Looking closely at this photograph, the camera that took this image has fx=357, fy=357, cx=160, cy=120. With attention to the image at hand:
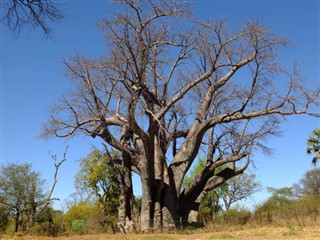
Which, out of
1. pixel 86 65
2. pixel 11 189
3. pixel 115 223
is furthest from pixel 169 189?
pixel 11 189

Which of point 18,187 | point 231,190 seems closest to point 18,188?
point 18,187

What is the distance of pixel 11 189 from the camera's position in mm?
26516

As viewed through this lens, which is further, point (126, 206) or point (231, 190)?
point (231, 190)

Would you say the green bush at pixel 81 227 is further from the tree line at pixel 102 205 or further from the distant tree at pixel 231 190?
the distant tree at pixel 231 190

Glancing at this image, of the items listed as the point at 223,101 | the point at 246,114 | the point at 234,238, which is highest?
the point at 223,101

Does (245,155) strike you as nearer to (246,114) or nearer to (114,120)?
(246,114)

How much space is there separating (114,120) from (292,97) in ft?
27.6

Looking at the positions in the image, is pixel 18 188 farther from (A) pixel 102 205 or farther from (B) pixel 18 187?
(A) pixel 102 205

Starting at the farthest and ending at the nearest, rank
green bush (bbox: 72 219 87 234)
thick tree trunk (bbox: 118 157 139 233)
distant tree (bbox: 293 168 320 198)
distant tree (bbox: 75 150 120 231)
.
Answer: distant tree (bbox: 293 168 320 198), distant tree (bbox: 75 150 120 231), thick tree trunk (bbox: 118 157 139 233), green bush (bbox: 72 219 87 234)

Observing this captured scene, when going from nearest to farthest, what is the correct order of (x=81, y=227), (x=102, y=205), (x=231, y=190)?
(x=81, y=227), (x=102, y=205), (x=231, y=190)

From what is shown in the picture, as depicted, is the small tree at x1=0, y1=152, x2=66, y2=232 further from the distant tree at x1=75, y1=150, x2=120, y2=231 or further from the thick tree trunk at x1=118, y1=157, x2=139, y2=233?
the thick tree trunk at x1=118, y1=157, x2=139, y2=233

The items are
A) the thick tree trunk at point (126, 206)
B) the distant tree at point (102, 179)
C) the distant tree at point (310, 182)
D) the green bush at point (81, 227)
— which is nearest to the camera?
the green bush at point (81, 227)

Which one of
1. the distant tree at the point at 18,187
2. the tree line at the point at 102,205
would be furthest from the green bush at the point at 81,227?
the distant tree at the point at 18,187

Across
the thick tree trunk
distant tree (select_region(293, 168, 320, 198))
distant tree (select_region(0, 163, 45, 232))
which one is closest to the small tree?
distant tree (select_region(0, 163, 45, 232))
